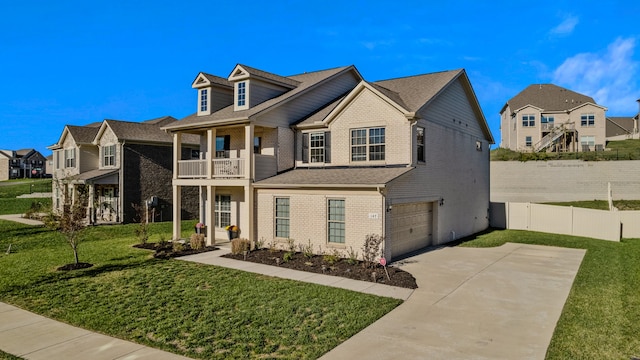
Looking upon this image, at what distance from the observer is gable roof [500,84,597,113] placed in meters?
48.4

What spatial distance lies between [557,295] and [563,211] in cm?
1428

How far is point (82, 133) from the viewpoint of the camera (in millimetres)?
30969

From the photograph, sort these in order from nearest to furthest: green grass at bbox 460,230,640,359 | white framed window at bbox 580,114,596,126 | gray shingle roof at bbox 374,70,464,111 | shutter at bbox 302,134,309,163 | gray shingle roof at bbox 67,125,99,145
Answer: green grass at bbox 460,230,640,359
gray shingle roof at bbox 374,70,464,111
shutter at bbox 302,134,309,163
gray shingle roof at bbox 67,125,99,145
white framed window at bbox 580,114,596,126

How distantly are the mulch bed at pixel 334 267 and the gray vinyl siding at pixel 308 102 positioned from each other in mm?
6001

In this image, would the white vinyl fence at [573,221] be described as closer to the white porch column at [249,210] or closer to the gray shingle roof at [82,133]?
the white porch column at [249,210]

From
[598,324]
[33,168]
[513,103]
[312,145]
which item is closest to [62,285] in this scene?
[312,145]

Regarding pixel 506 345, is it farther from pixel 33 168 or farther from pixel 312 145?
pixel 33 168

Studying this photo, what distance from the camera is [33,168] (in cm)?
9994

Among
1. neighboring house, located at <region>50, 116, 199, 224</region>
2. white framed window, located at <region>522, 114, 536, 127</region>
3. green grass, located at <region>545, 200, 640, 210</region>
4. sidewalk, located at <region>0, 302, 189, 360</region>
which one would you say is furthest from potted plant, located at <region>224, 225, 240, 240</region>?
white framed window, located at <region>522, 114, 536, 127</region>

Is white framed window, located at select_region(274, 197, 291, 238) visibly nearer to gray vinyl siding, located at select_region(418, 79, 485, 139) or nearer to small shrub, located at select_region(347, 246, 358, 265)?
small shrub, located at select_region(347, 246, 358, 265)

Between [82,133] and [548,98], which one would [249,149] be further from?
[548,98]

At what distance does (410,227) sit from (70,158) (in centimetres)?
2827

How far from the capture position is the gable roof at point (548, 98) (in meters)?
48.4

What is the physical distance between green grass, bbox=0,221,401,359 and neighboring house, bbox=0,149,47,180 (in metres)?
98.9
